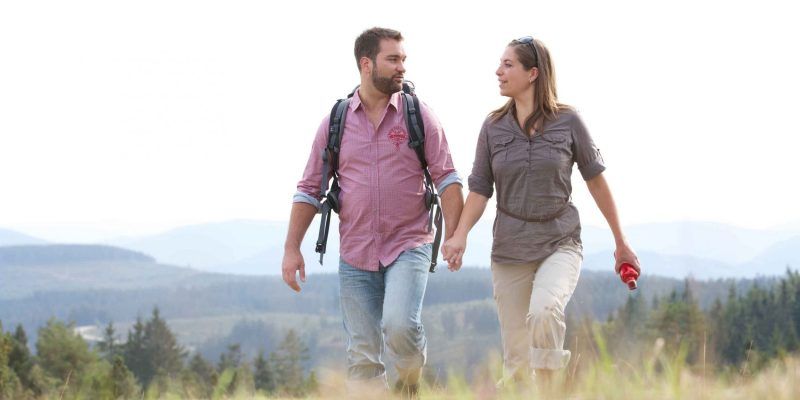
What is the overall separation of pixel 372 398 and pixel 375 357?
8.00ft

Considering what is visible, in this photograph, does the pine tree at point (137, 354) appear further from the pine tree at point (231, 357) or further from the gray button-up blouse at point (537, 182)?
the gray button-up blouse at point (537, 182)

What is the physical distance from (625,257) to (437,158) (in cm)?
146

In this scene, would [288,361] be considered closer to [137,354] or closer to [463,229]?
[137,354]

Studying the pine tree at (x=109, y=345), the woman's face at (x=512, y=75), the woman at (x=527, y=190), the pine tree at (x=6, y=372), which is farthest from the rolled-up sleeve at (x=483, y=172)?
the pine tree at (x=109, y=345)

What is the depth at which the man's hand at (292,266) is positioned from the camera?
23.5 ft

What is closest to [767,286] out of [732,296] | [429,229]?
[732,296]

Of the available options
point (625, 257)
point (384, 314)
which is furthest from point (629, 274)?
point (384, 314)

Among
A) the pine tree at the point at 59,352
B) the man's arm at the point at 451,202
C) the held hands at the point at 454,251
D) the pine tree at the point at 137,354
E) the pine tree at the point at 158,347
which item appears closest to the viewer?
the held hands at the point at 454,251

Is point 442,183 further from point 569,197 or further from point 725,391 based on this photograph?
point 725,391

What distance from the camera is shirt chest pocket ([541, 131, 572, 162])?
21.6 ft

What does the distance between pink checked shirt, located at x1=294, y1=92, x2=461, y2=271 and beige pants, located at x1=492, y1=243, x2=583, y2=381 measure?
0.72 m

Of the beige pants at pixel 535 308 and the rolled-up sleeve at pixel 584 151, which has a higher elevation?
the rolled-up sleeve at pixel 584 151

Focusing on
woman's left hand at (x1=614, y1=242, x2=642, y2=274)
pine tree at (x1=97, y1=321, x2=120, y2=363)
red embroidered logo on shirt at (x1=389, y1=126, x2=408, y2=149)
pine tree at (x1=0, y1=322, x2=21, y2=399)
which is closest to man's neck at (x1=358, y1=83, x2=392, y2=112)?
red embroidered logo on shirt at (x1=389, y1=126, x2=408, y2=149)

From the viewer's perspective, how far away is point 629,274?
669cm
